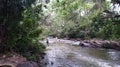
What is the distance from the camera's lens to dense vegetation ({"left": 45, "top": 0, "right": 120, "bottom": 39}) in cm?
1906

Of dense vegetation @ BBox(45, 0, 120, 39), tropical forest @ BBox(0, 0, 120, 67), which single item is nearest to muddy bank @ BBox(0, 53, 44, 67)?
tropical forest @ BBox(0, 0, 120, 67)

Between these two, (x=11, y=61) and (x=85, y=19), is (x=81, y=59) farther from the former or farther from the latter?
(x=85, y=19)

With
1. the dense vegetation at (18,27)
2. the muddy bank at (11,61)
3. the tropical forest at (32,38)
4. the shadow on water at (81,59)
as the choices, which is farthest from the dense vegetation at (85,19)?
the muddy bank at (11,61)

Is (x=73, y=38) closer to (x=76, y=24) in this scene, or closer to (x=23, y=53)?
(x=76, y=24)

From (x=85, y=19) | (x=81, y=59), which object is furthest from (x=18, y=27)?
(x=85, y=19)

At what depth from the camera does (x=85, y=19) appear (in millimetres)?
26469

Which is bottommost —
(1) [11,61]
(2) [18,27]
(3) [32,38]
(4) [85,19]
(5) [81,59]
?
(5) [81,59]

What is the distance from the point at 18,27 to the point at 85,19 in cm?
1733

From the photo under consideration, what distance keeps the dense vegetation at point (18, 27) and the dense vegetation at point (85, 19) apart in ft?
5.94

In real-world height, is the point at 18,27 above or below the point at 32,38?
above

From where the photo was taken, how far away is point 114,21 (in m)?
19.2

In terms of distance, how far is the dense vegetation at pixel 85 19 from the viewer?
19059mm

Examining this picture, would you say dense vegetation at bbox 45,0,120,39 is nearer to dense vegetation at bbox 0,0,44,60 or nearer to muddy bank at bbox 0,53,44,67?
dense vegetation at bbox 0,0,44,60

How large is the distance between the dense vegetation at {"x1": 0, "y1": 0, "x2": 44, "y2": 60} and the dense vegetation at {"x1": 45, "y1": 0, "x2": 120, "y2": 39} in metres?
1.81
